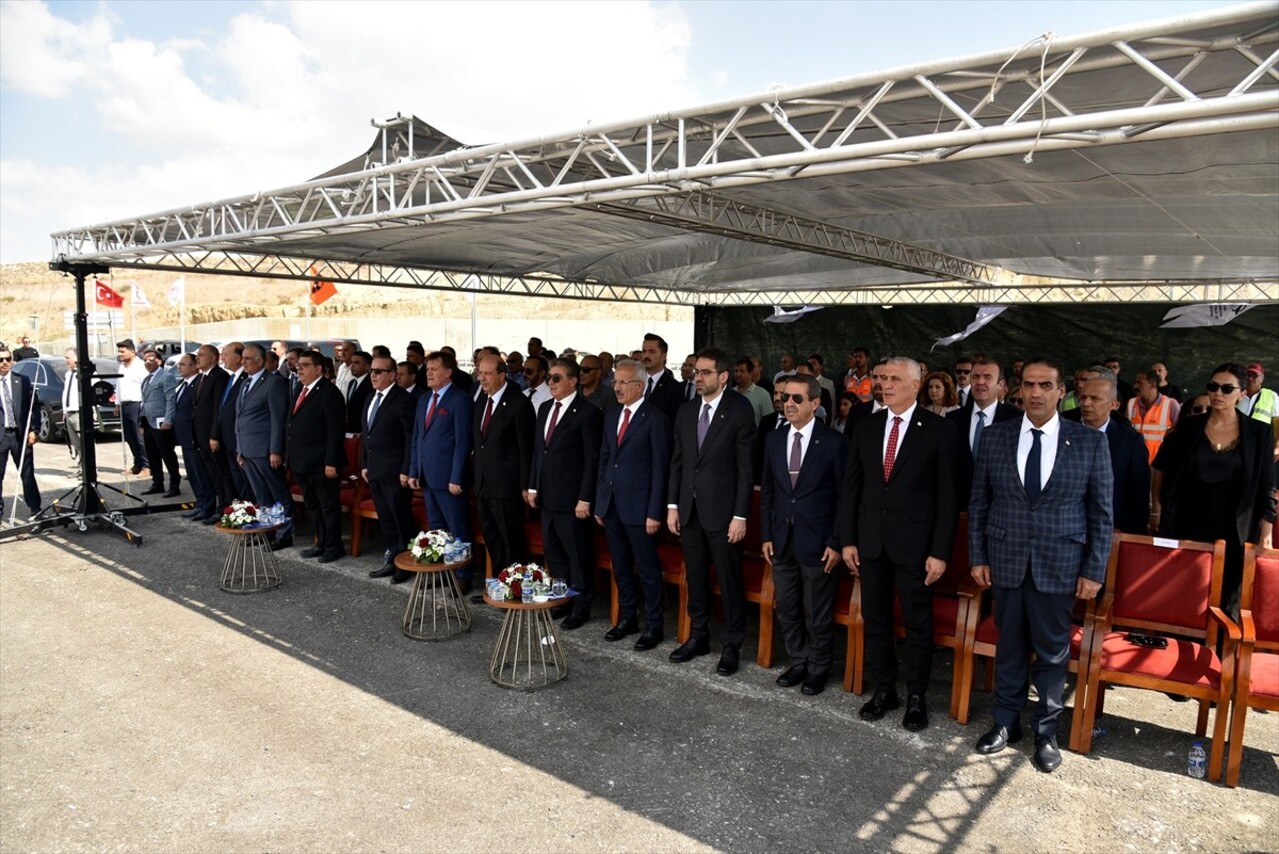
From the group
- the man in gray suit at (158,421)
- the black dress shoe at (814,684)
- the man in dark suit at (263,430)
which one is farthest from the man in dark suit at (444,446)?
the man in gray suit at (158,421)

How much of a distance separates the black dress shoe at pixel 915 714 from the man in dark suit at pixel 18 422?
780 centimetres

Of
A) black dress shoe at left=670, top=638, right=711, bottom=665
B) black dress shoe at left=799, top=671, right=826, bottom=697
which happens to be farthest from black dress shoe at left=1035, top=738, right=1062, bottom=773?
black dress shoe at left=670, top=638, right=711, bottom=665

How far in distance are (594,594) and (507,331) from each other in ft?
92.0

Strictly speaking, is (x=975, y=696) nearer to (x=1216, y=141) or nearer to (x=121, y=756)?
(x=1216, y=141)

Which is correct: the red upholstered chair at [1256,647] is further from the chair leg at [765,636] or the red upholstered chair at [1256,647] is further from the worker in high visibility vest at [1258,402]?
the worker in high visibility vest at [1258,402]

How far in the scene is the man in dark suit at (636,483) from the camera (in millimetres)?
4742

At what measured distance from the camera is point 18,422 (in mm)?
7383

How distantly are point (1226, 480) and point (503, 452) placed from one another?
4.21 meters

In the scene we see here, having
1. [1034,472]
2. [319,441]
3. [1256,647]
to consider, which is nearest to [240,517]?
[319,441]

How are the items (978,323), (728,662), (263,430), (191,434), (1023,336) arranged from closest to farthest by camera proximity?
(728,662)
(263,430)
(191,434)
(1023,336)
(978,323)

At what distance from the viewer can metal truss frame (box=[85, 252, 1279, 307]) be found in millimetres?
9367

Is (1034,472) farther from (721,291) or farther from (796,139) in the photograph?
(721,291)

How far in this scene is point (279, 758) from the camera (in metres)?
3.58

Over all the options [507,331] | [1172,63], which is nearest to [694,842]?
[1172,63]
